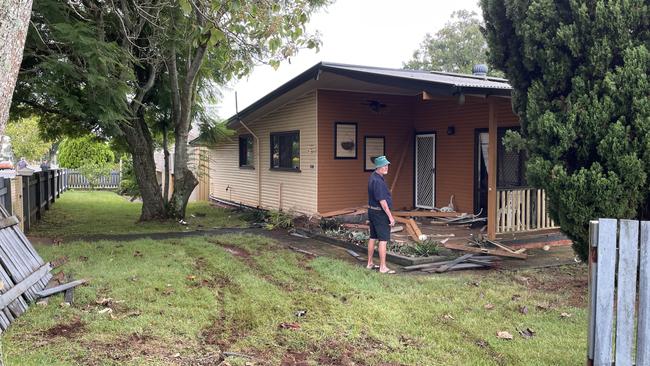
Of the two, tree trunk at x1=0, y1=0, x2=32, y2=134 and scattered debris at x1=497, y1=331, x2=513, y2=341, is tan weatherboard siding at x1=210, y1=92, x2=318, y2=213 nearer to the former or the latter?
scattered debris at x1=497, y1=331, x2=513, y2=341

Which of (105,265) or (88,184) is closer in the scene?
(105,265)

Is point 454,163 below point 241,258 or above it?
above

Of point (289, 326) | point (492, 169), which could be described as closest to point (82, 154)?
point (492, 169)

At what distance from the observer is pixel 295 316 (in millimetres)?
5281

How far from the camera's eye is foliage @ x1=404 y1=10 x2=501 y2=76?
43219 mm

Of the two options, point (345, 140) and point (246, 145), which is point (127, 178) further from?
point (345, 140)

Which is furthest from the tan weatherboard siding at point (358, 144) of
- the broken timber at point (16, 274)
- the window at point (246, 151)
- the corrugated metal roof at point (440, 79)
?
the broken timber at point (16, 274)

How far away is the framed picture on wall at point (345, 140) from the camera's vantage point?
501 inches

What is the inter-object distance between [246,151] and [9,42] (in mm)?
14420

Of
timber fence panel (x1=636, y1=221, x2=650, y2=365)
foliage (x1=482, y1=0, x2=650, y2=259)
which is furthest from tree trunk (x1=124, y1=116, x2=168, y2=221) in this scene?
timber fence panel (x1=636, y1=221, x2=650, y2=365)

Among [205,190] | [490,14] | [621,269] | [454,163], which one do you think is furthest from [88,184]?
[621,269]

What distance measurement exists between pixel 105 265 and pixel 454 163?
26.7ft

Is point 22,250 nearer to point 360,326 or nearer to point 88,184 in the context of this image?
point 360,326

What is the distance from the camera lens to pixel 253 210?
50.4 ft
